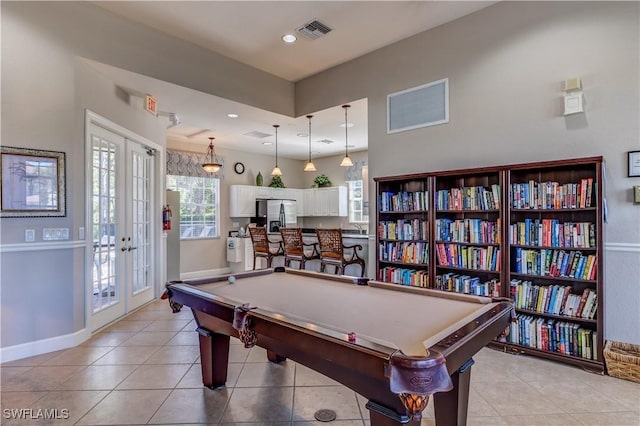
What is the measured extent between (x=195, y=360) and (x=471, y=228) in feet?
9.79

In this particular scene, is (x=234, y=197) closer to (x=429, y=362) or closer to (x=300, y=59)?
(x=300, y=59)

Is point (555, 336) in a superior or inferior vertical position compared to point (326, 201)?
inferior

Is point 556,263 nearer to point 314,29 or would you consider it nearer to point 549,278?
point 549,278

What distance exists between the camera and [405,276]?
400 cm

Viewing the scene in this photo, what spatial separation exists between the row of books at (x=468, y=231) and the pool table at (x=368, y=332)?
155 cm

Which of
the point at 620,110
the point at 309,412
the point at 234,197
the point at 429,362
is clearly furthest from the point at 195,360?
the point at 234,197

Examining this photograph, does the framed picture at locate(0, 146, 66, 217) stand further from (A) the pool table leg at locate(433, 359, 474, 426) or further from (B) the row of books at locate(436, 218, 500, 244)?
(B) the row of books at locate(436, 218, 500, 244)

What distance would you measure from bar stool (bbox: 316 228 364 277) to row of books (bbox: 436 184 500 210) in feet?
4.58

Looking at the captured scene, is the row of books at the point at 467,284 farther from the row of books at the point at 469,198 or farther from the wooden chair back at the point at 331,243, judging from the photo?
the wooden chair back at the point at 331,243

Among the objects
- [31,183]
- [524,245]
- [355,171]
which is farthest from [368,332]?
[355,171]

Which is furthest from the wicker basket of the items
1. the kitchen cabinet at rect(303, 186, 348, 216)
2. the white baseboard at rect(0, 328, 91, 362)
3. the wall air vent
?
the kitchen cabinet at rect(303, 186, 348, 216)

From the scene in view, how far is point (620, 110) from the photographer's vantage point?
2.89 m

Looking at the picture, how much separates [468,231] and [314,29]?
2.88 metres

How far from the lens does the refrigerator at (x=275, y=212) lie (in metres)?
8.07
